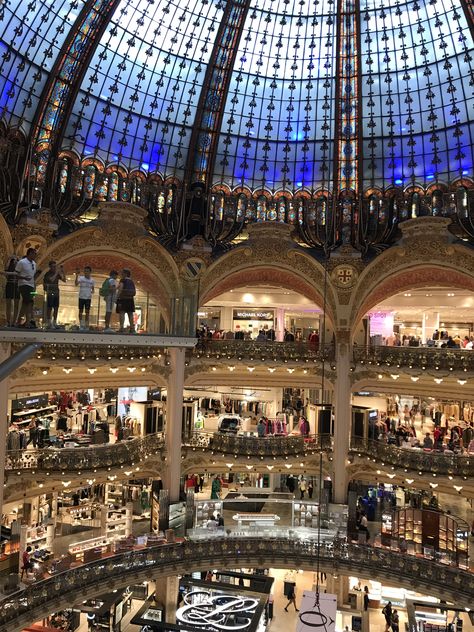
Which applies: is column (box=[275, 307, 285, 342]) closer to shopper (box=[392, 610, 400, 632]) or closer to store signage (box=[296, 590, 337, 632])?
shopper (box=[392, 610, 400, 632])

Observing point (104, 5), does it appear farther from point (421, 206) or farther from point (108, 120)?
point (421, 206)

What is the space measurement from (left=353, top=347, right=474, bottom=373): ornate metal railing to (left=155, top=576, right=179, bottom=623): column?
1447 centimetres

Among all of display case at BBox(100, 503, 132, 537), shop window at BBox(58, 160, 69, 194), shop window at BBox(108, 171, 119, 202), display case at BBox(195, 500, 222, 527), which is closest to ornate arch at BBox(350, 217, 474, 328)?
display case at BBox(195, 500, 222, 527)

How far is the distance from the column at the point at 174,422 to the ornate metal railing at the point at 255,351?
1.15m

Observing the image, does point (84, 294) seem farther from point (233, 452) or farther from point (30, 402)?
point (233, 452)

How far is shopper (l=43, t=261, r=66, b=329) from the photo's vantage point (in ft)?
33.0

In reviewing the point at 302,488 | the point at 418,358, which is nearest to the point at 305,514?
the point at 302,488

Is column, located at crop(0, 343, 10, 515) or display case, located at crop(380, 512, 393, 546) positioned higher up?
column, located at crop(0, 343, 10, 515)

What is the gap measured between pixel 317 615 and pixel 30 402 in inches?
755

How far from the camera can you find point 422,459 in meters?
26.2

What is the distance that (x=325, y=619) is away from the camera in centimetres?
1248

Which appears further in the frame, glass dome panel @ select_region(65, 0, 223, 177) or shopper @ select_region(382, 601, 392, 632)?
glass dome panel @ select_region(65, 0, 223, 177)

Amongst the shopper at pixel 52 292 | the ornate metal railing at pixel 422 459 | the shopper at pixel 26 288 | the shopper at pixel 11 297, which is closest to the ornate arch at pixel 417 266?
the ornate metal railing at pixel 422 459

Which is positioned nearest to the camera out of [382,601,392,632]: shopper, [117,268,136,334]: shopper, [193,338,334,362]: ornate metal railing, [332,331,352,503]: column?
[117,268,136,334]: shopper
